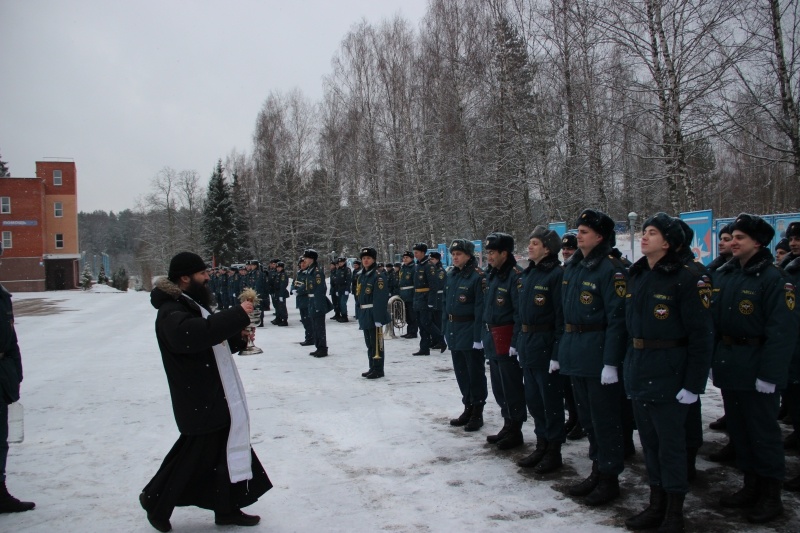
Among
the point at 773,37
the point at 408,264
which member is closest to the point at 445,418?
the point at 408,264

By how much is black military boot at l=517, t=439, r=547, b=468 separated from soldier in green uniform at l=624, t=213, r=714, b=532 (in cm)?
124

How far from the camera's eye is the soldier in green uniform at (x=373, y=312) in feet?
30.8

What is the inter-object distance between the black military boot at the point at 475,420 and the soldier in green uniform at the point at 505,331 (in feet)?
1.40

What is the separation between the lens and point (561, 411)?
5039mm

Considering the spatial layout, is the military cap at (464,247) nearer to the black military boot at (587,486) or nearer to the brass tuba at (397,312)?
the black military boot at (587,486)

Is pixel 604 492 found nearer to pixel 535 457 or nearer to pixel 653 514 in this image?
pixel 653 514

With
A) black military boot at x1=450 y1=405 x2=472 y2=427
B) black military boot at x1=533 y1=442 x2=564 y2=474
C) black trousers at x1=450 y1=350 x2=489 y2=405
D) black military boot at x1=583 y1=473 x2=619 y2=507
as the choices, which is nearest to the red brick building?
black trousers at x1=450 y1=350 x2=489 y2=405

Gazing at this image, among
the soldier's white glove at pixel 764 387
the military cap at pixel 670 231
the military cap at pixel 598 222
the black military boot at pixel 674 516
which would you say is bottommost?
the black military boot at pixel 674 516

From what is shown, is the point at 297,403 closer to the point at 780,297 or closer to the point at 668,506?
the point at 668,506

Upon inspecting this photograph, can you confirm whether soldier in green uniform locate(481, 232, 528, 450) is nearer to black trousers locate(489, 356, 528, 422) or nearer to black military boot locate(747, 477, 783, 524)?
black trousers locate(489, 356, 528, 422)

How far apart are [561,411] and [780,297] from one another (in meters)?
1.97

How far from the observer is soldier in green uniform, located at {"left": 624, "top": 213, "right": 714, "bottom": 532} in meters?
3.65

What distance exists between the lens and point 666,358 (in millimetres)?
3713

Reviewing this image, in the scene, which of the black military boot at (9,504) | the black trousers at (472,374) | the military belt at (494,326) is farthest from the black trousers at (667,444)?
the black military boot at (9,504)
